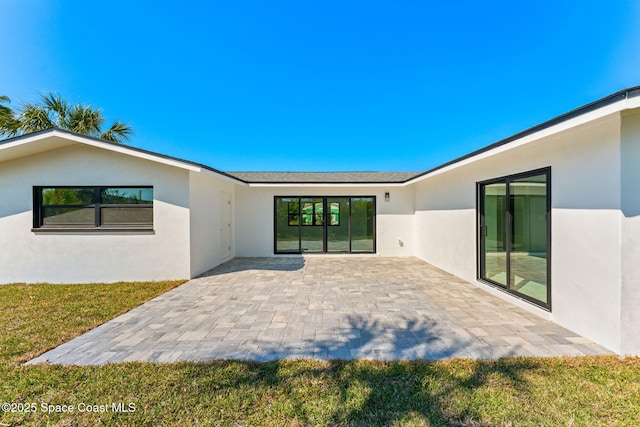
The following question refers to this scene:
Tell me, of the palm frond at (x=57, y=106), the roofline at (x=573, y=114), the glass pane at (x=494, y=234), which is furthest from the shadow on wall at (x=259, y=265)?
the palm frond at (x=57, y=106)

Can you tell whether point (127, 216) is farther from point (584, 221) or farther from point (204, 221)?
point (584, 221)

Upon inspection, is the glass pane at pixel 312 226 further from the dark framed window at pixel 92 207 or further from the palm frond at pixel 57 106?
the palm frond at pixel 57 106

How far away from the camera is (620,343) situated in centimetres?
303

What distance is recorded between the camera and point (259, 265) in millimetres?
8586

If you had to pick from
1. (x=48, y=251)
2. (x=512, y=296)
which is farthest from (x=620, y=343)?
(x=48, y=251)

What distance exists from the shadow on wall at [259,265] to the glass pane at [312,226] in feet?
2.42

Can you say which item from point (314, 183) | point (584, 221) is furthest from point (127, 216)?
point (584, 221)

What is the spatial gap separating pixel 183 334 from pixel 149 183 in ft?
15.2

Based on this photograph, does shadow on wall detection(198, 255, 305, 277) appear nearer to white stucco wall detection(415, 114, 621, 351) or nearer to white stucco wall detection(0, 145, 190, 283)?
white stucco wall detection(0, 145, 190, 283)

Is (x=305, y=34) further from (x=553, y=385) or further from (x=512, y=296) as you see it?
(x=553, y=385)

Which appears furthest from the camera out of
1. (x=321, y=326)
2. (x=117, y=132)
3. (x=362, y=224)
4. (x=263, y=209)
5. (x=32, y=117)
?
(x=117, y=132)

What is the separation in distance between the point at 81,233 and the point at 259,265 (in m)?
4.77

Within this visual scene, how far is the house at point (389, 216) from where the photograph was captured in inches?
124

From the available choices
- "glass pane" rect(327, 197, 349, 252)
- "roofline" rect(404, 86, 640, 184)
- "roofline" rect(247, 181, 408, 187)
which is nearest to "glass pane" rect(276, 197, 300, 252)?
"roofline" rect(247, 181, 408, 187)
